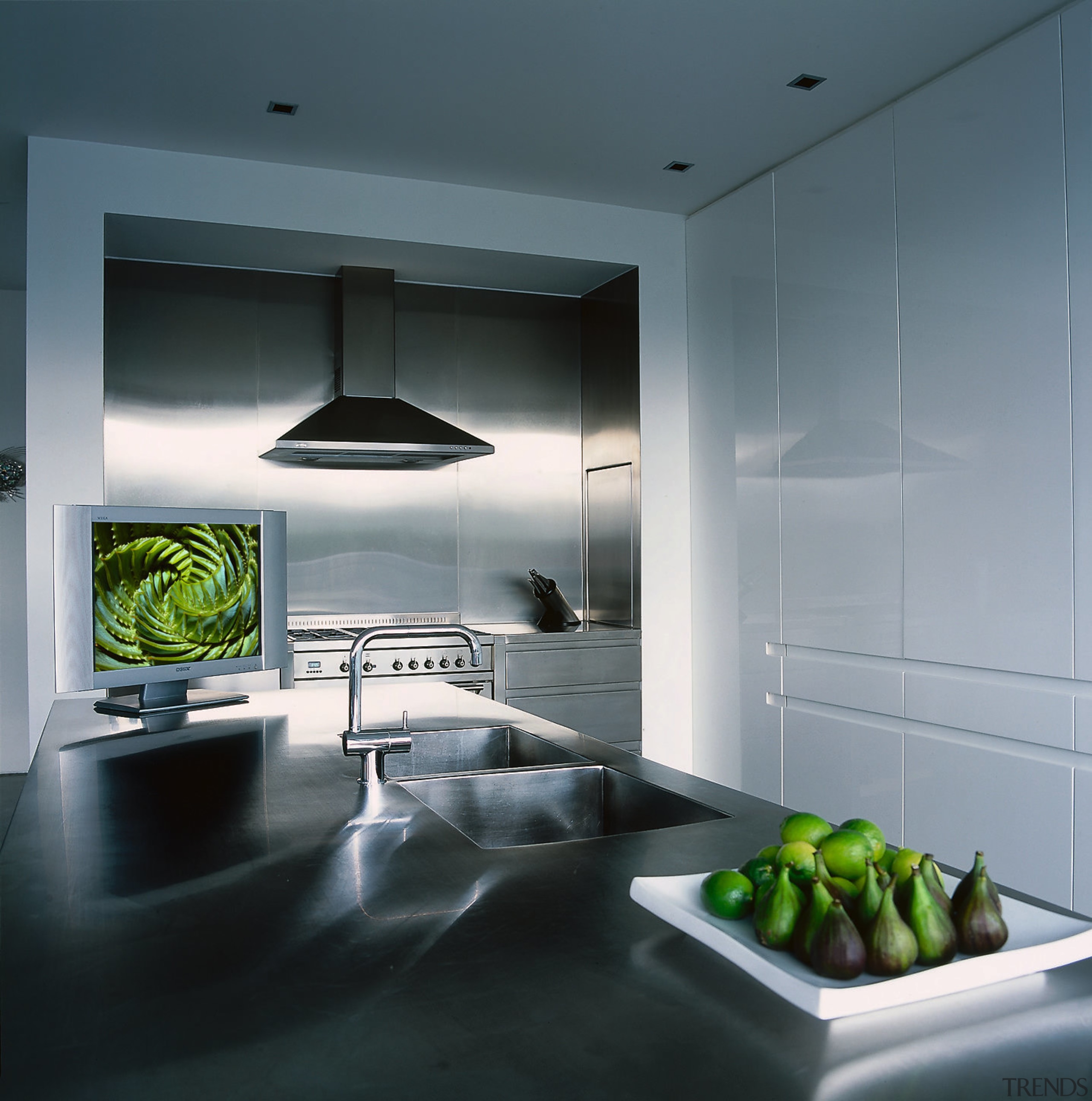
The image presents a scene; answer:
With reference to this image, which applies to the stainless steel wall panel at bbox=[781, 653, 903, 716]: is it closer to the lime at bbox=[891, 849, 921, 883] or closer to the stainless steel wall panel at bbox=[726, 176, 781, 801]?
the stainless steel wall panel at bbox=[726, 176, 781, 801]

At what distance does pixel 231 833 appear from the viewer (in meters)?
1.33

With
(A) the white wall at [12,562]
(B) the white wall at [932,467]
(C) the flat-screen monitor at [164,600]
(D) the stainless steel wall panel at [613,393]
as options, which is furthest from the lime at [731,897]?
(A) the white wall at [12,562]

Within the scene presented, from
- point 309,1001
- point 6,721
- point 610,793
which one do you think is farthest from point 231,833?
point 6,721

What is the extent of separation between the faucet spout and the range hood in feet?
7.68

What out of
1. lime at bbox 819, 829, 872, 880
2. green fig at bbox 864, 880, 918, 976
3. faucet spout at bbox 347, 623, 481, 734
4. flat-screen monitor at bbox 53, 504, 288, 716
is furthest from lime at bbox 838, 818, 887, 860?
flat-screen monitor at bbox 53, 504, 288, 716

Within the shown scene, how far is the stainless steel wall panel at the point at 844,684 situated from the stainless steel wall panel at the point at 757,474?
0.36ft

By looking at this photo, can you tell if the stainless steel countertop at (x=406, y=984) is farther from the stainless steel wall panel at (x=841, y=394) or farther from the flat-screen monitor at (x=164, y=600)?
the stainless steel wall panel at (x=841, y=394)

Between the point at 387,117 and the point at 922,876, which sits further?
the point at 387,117

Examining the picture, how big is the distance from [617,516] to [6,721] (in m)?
3.79

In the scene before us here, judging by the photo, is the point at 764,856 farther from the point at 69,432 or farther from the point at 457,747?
the point at 69,432

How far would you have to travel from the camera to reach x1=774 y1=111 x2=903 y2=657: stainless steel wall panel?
305cm

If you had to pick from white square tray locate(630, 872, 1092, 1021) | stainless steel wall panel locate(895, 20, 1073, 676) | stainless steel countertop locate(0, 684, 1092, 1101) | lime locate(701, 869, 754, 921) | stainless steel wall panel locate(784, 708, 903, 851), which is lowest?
stainless steel wall panel locate(784, 708, 903, 851)

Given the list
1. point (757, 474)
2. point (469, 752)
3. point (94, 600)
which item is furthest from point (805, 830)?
point (757, 474)

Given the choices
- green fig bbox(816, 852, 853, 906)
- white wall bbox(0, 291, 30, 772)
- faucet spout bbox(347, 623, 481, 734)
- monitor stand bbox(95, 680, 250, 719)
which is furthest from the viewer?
white wall bbox(0, 291, 30, 772)
